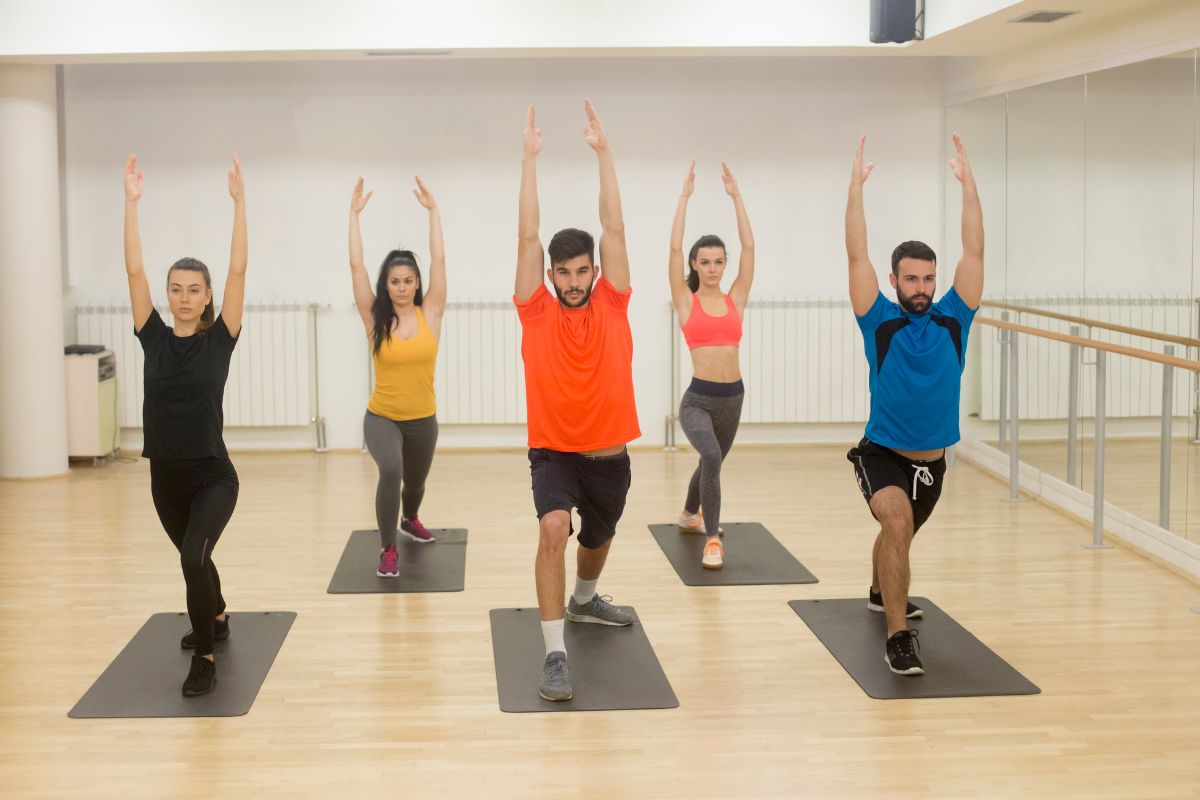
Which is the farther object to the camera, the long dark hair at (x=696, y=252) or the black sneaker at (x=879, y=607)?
the long dark hair at (x=696, y=252)

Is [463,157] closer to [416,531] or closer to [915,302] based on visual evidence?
[416,531]

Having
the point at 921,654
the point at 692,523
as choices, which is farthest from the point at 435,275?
the point at 921,654

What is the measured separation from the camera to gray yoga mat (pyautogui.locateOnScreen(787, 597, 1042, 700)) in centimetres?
422

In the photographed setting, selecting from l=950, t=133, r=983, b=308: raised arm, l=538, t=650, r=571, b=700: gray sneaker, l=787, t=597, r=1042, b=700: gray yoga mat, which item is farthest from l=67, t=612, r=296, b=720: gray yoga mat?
l=950, t=133, r=983, b=308: raised arm

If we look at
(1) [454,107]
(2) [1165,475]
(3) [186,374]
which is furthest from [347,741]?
(1) [454,107]

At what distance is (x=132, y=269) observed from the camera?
420 cm

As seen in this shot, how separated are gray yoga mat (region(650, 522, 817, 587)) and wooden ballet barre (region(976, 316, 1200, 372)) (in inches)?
63.4


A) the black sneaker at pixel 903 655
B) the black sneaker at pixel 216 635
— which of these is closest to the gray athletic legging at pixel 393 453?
the black sneaker at pixel 216 635

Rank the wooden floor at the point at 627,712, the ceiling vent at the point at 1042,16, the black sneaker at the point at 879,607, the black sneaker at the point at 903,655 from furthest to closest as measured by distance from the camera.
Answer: the ceiling vent at the point at 1042,16 < the black sneaker at the point at 879,607 < the black sneaker at the point at 903,655 < the wooden floor at the point at 627,712

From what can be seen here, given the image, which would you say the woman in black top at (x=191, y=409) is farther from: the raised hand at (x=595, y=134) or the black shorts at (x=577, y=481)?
the raised hand at (x=595, y=134)

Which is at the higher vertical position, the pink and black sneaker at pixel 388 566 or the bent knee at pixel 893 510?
the bent knee at pixel 893 510

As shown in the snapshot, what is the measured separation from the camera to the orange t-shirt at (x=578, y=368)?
4.15m

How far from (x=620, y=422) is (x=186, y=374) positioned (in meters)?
1.36

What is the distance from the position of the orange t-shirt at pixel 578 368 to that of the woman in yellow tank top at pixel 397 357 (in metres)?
1.47
